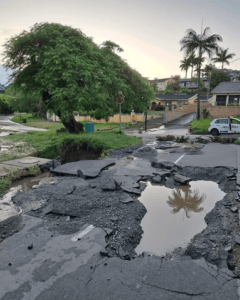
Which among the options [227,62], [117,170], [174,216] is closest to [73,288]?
[174,216]

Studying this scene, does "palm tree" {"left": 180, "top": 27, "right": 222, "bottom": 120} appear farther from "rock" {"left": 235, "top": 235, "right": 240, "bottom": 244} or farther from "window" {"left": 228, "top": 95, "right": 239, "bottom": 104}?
"rock" {"left": 235, "top": 235, "right": 240, "bottom": 244}

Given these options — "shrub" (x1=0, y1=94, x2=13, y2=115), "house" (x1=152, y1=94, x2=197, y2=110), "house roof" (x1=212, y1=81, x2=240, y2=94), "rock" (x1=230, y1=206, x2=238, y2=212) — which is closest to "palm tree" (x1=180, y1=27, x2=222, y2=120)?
"house roof" (x1=212, y1=81, x2=240, y2=94)

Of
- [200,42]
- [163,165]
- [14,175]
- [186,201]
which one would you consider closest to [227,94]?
[200,42]

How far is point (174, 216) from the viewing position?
549 cm

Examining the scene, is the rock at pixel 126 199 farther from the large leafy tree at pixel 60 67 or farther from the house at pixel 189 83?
the house at pixel 189 83

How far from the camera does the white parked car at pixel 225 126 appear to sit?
18.4 meters

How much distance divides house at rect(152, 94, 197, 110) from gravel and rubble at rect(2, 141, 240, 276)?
142 feet

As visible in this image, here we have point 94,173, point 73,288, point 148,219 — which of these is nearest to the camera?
point 73,288

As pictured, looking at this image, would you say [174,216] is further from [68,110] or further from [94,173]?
[68,110]

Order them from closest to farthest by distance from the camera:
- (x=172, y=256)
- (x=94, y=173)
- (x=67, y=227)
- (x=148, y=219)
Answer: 1. (x=172, y=256)
2. (x=67, y=227)
3. (x=148, y=219)
4. (x=94, y=173)

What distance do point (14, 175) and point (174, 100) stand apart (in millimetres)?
47259

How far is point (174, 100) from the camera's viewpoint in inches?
2004

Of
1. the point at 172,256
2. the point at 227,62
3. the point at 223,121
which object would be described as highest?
the point at 227,62

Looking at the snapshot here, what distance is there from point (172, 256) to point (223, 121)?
17.3m
